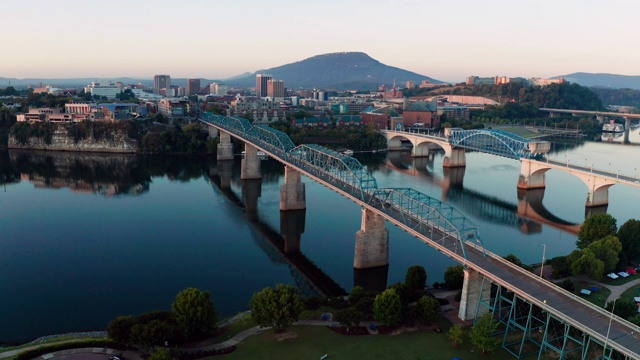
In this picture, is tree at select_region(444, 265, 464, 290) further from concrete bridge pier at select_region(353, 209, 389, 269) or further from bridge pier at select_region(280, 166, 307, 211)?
bridge pier at select_region(280, 166, 307, 211)

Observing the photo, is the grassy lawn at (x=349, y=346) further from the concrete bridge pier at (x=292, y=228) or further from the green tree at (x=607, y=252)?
the concrete bridge pier at (x=292, y=228)

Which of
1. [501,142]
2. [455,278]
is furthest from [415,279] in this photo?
[501,142]

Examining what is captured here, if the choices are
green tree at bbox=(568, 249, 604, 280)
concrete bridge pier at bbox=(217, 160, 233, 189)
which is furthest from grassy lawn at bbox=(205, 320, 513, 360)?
concrete bridge pier at bbox=(217, 160, 233, 189)

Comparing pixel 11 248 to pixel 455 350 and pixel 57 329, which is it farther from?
pixel 455 350

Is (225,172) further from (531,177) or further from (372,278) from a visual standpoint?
(372,278)

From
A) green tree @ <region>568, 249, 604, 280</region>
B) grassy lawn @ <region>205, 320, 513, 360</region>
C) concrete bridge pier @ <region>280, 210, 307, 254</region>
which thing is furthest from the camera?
concrete bridge pier @ <region>280, 210, 307, 254</region>

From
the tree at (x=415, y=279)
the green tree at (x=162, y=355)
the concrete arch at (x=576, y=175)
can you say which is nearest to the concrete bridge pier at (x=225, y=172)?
the concrete arch at (x=576, y=175)

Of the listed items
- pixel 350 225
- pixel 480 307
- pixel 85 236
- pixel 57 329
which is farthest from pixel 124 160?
pixel 480 307
